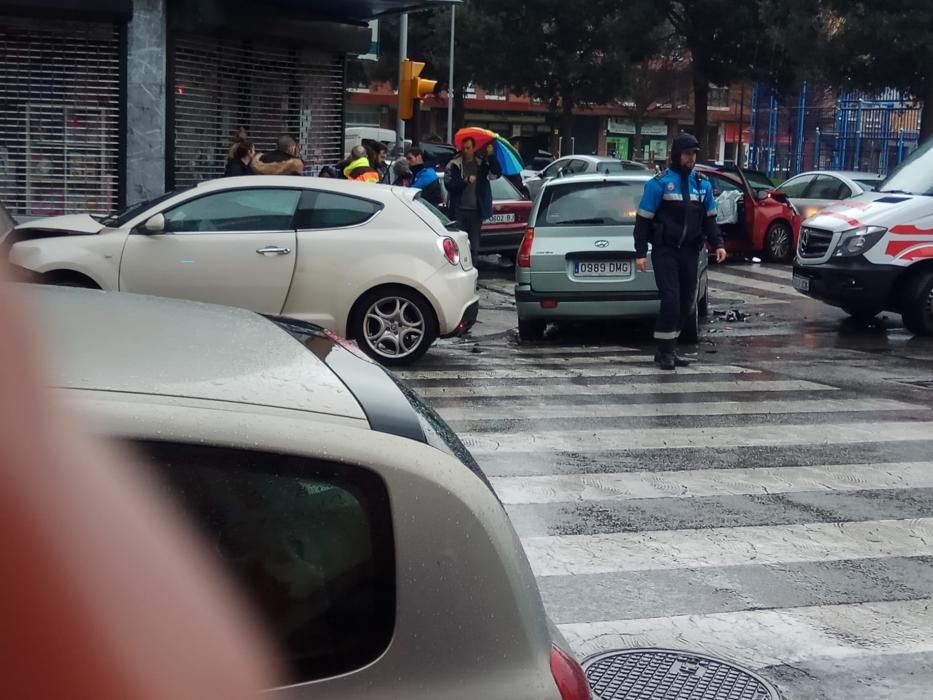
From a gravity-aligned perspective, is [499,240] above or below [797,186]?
below

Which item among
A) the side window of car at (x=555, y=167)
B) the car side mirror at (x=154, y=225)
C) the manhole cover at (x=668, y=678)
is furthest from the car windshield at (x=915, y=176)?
the side window of car at (x=555, y=167)

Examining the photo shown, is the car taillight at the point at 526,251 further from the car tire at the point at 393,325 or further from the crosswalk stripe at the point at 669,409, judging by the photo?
the crosswalk stripe at the point at 669,409

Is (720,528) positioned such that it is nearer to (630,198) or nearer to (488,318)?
(630,198)

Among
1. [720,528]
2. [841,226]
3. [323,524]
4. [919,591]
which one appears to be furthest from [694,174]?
[323,524]

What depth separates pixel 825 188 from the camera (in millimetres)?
23000

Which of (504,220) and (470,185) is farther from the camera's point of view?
(504,220)

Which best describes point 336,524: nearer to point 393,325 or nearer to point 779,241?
point 393,325

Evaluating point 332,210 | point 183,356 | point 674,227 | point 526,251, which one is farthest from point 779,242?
point 183,356

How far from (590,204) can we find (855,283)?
300cm

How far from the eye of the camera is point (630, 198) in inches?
501

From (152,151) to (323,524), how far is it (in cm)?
1455

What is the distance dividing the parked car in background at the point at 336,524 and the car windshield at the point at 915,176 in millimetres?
12529

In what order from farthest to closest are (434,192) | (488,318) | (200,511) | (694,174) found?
1. (434,192)
2. (488,318)
3. (694,174)
4. (200,511)

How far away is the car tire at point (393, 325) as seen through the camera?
10938 mm
